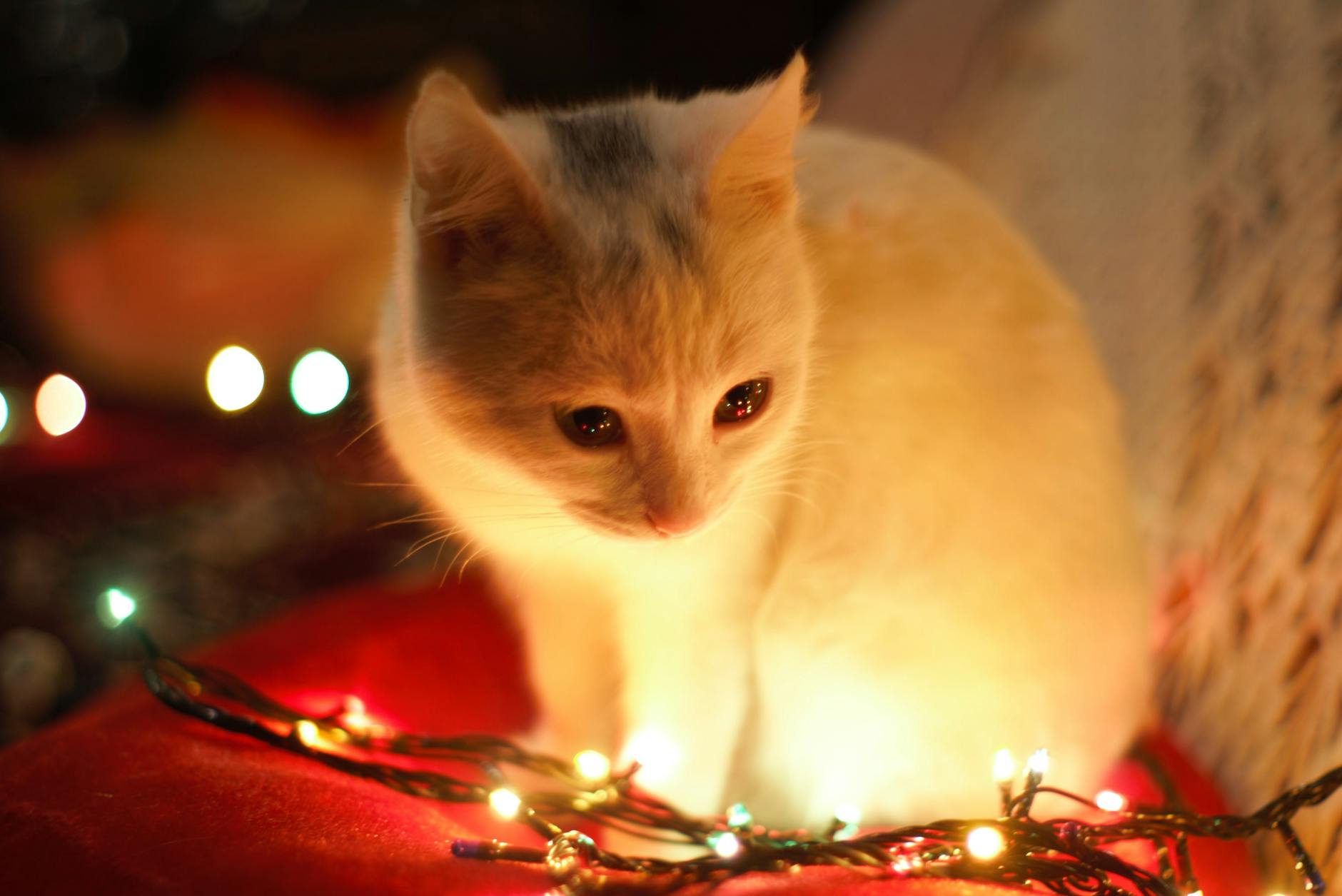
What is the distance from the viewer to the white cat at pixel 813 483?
853mm

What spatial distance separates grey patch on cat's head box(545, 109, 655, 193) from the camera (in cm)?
85

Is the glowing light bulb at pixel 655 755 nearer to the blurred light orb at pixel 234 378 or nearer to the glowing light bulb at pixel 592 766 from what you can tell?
the glowing light bulb at pixel 592 766

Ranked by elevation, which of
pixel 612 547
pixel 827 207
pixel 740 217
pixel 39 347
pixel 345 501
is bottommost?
pixel 612 547

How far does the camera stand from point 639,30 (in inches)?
116

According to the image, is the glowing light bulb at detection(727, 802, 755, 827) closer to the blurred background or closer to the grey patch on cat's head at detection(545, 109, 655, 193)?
the grey patch on cat's head at detection(545, 109, 655, 193)

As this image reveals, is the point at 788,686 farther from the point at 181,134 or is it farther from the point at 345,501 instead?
the point at 181,134

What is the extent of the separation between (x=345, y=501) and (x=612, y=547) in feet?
3.94

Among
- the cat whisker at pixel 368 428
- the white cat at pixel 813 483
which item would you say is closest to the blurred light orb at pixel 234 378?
the cat whisker at pixel 368 428

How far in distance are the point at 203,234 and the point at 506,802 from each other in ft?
5.91

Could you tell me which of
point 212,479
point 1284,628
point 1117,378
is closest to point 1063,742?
point 1284,628

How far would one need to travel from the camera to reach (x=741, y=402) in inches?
35.1

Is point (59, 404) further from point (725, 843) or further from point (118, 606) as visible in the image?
point (725, 843)

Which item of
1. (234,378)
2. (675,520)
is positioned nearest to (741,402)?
(675,520)

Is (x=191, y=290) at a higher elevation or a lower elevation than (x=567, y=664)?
higher
